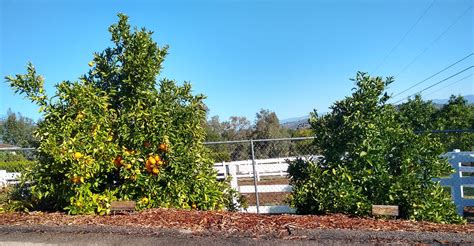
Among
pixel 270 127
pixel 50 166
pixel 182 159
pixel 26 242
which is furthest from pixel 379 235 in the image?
pixel 270 127

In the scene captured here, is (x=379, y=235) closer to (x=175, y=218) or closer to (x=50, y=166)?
(x=175, y=218)

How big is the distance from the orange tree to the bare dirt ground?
1.87 ft

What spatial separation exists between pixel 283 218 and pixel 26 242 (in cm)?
288

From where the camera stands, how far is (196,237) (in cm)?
446

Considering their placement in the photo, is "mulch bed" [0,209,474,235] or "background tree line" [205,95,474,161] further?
"background tree line" [205,95,474,161]

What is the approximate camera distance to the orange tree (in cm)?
576

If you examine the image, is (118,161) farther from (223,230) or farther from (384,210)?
(384,210)

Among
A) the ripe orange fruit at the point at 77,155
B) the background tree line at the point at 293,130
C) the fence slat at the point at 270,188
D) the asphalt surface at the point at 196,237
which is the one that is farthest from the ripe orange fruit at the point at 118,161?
the background tree line at the point at 293,130

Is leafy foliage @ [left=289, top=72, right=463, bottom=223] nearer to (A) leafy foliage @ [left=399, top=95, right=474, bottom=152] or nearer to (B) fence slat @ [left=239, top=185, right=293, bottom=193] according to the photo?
(B) fence slat @ [left=239, top=185, right=293, bottom=193]

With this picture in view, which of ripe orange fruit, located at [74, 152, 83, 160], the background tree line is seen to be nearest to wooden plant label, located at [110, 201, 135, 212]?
ripe orange fruit, located at [74, 152, 83, 160]

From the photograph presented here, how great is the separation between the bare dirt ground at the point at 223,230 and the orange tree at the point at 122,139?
57 centimetres

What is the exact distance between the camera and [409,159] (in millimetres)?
5828

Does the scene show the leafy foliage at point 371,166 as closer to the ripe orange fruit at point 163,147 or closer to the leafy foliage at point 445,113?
the ripe orange fruit at point 163,147

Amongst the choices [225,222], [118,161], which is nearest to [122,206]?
[118,161]
